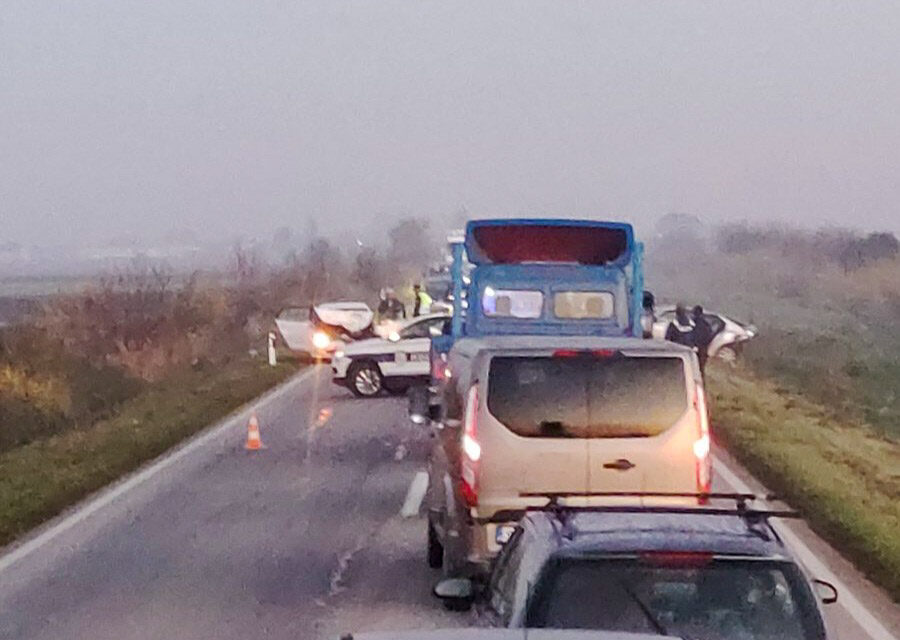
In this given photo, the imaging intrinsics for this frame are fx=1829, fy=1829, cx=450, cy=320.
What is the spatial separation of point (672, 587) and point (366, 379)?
2503 cm

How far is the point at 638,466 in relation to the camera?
1180 centimetres

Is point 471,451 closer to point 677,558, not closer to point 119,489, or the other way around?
point 677,558

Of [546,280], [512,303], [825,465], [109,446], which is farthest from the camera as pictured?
[109,446]

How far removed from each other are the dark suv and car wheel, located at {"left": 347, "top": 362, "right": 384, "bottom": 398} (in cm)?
2463

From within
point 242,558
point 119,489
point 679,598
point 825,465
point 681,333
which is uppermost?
point 679,598

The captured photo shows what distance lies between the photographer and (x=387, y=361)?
31547 mm

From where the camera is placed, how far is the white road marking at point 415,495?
17.6 metres

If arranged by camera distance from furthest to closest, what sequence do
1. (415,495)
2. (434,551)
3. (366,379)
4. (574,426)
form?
(366,379)
(415,495)
(434,551)
(574,426)

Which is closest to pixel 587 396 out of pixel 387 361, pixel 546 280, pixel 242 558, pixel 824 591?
pixel 824 591

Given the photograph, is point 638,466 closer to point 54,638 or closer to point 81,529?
point 54,638

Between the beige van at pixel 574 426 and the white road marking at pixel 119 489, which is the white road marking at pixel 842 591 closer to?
the beige van at pixel 574 426

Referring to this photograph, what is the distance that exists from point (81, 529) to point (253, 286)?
167 feet

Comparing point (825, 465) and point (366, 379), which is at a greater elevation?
point (825, 465)

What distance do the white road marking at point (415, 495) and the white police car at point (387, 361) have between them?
10.6m
